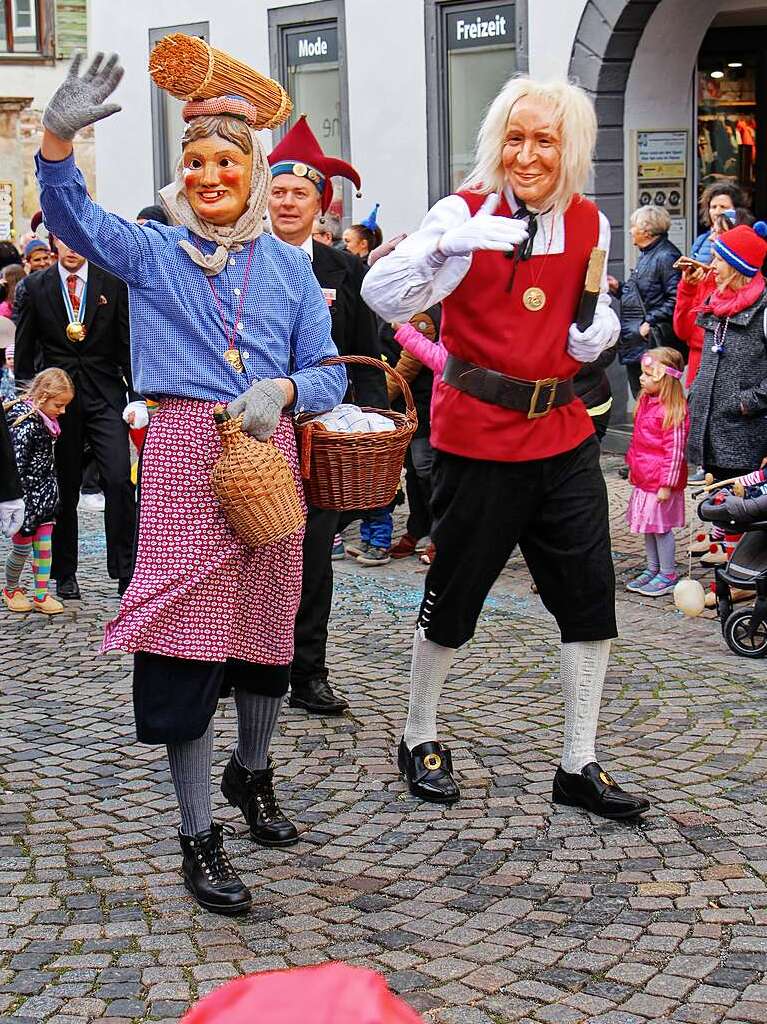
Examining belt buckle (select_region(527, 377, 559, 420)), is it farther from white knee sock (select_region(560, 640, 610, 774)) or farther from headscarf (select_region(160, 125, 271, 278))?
headscarf (select_region(160, 125, 271, 278))

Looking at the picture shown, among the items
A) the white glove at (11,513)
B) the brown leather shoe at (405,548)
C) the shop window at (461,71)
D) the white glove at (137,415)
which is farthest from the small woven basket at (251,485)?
the shop window at (461,71)

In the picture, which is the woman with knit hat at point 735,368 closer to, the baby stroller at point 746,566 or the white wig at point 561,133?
the baby stroller at point 746,566

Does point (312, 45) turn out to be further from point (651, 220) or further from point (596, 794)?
point (596, 794)

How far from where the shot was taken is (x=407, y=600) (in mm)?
7910

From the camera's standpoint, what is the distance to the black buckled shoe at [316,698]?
577 cm

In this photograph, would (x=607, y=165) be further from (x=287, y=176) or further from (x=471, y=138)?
(x=287, y=176)

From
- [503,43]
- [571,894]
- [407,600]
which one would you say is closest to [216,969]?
[571,894]

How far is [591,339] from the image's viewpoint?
4430 millimetres

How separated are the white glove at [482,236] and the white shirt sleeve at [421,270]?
50 millimetres

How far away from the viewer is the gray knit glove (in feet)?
11.7

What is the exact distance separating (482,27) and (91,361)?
307 inches

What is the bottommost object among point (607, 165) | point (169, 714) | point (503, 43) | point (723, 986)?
point (723, 986)

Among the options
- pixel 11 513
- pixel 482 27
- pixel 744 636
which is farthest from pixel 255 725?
pixel 482 27

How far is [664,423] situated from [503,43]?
291 inches
